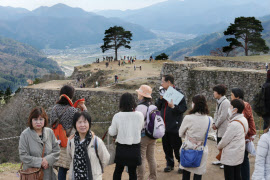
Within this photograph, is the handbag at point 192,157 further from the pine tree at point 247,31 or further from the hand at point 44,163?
the pine tree at point 247,31

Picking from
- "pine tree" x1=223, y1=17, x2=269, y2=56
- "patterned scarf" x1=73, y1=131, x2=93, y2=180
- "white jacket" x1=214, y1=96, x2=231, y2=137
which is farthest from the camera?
"pine tree" x1=223, y1=17, x2=269, y2=56

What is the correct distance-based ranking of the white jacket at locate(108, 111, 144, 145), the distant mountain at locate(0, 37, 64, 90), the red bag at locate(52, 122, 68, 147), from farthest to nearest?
1. the distant mountain at locate(0, 37, 64, 90)
2. the red bag at locate(52, 122, 68, 147)
3. the white jacket at locate(108, 111, 144, 145)

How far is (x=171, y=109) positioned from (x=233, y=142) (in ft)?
3.74

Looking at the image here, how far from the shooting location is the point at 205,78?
1380cm

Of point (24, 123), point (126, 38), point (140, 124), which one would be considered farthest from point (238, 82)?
point (126, 38)

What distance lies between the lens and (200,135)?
3.20 m

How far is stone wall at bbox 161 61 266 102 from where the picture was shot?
13.3 m

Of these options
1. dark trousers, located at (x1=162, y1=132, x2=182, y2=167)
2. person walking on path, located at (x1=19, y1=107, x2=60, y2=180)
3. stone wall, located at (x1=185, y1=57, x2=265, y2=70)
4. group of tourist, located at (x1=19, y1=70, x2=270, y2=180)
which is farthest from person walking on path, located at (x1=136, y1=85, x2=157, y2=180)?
stone wall, located at (x1=185, y1=57, x2=265, y2=70)

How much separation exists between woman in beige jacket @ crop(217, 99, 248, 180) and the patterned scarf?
5.66 feet

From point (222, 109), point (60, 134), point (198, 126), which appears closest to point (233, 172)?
point (198, 126)

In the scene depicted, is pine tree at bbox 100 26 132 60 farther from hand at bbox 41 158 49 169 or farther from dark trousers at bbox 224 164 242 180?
hand at bbox 41 158 49 169

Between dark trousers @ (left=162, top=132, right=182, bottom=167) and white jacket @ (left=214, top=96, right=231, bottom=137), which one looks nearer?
white jacket @ (left=214, top=96, right=231, bottom=137)

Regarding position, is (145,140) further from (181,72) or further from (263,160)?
(181,72)

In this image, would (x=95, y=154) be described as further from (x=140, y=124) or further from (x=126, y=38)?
(x=126, y=38)
